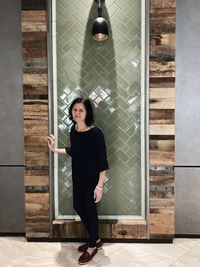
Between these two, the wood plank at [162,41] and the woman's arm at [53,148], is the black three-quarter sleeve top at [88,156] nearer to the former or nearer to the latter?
the woman's arm at [53,148]

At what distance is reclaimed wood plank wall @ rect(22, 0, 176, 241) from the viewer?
2396 millimetres

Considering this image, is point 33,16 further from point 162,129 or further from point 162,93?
point 162,129

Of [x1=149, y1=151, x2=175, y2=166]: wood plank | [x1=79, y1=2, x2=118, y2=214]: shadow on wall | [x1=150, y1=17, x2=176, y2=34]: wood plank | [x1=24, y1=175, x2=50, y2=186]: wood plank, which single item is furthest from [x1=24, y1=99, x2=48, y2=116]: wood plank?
[x1=150, y1=17, x2=176, y2=34]: wood plank

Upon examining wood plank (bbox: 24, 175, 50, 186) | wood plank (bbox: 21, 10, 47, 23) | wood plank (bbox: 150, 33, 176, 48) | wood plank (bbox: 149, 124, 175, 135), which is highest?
wood plank (bbox: 21, 10, 47, 23)

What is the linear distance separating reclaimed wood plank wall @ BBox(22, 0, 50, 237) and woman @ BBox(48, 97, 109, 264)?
16.1 inches

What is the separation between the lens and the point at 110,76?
2516 millimetres

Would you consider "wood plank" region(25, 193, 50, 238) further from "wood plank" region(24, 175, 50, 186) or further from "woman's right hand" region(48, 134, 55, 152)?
"woman's right hand" region(48, 134, 55, 152)

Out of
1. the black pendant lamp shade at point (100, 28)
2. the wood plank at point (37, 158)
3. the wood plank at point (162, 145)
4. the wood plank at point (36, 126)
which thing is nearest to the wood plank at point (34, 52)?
the black pendant lamp shade at point (100, 28)

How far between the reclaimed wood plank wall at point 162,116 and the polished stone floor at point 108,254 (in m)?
0.18

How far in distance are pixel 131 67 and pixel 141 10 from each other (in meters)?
0.60

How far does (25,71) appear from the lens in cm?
247

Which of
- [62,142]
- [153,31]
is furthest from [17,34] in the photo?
[153,31]

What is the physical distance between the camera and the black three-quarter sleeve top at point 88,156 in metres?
2.20

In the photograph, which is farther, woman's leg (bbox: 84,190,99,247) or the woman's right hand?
the woman's right hand
